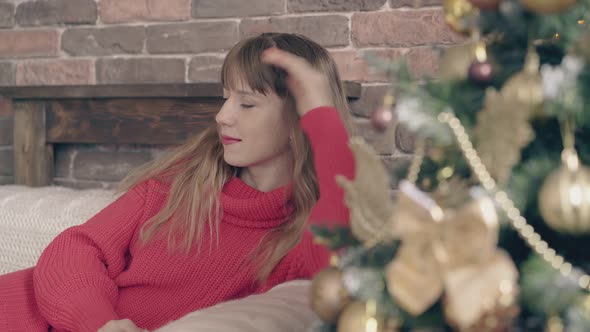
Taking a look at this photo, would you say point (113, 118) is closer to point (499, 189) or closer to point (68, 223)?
point (68, 223)

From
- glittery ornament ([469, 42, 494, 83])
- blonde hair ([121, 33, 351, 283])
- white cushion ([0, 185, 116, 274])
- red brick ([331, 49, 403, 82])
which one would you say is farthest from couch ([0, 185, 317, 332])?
glittery ornament ([469, 42, 494, 83])

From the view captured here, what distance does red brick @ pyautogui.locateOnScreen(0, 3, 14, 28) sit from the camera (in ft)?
7.53

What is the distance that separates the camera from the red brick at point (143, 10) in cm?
206

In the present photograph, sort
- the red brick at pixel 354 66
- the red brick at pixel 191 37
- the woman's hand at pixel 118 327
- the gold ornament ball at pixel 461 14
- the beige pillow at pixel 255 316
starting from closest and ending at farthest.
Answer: the gold ornament ball at pixel 461 14, the beige pillow at pixel 255 316, the woman's hand at pixel 118 327, the red brick at pixel 354 66, the red brick at pixel 191 37

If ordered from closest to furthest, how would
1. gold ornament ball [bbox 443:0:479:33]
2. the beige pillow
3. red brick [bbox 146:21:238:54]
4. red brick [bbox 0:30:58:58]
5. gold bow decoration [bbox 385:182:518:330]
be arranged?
gold bow decoration [bbox 385:182:518:330], gold ornament ball [bbox 443:0:479:33], the beige pillow, red brick [bbox 146:21:238:54], red brick [bbox 0:30:58:58]

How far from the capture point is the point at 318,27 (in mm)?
1890

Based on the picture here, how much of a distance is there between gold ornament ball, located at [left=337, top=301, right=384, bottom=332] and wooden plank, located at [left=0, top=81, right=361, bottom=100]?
1195 mm

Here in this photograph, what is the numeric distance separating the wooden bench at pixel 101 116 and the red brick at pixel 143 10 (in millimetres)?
239

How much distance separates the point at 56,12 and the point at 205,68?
55 centimetres

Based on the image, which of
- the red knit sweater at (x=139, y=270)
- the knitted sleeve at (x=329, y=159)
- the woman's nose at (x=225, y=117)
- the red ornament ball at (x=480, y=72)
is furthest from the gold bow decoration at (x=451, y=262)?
the woman's nose at (x=225, y=117)

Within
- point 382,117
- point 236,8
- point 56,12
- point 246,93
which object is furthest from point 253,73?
point 56,12

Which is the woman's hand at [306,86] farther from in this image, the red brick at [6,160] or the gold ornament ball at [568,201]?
the red brick at [6,160]

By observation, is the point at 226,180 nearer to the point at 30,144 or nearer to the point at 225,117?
the point at 225,117

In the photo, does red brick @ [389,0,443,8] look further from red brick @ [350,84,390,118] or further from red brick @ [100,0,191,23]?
red brick @ [100,0,191,23]
